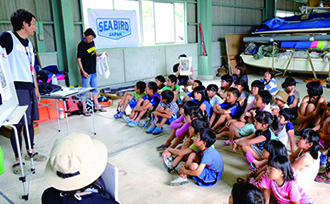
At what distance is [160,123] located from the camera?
4133 mm

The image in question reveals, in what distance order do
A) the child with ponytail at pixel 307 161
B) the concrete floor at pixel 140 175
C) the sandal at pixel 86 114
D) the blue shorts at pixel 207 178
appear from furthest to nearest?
1. the sandal at pixel 86 114
2. the blue shorts at pixel 207 178
3. the concrete floor at pixel 140 175
4. the child with ponytail at pixel 307 161

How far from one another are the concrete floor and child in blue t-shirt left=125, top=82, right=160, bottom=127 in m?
0.16

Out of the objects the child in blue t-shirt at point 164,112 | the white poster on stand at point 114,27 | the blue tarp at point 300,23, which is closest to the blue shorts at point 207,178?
the child in blue t-shirt at point 164,112

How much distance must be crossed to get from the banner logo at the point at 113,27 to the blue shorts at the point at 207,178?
16.7 ft

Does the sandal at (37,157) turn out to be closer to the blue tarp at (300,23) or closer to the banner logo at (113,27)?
the banner logo at (113,27)

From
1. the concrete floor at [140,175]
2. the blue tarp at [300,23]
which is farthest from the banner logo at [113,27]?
the blue tarp at [300,23]

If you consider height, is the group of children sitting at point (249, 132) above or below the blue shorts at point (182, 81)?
below

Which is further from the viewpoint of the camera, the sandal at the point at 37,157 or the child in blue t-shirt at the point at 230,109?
the child in blue t-shirt at the point at 230,109

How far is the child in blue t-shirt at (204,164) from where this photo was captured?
2479 millimetres

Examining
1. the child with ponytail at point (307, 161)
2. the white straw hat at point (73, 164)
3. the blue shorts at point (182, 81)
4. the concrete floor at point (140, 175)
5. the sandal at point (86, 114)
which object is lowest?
the concrete floor at point (140, 175)

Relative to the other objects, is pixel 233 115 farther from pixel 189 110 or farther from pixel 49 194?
pixel 49 194

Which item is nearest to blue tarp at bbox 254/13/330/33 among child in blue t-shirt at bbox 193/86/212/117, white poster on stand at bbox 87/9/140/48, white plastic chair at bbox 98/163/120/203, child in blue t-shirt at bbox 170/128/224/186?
white poster on stand at bbox 87/9/140/48

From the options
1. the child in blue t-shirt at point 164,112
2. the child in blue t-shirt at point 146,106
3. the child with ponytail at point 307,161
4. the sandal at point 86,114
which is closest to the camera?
the child with ponytail at point 307,161

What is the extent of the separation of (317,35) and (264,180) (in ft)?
→ 23.2
